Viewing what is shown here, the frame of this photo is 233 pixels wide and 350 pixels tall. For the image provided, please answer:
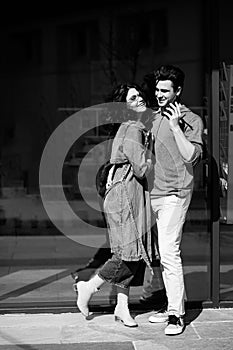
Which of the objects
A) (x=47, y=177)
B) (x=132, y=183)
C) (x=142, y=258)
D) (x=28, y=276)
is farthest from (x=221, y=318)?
(x=47, y=177)

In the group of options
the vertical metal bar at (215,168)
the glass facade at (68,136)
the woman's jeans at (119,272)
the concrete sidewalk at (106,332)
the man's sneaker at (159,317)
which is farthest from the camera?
the glass facade at (68,136)

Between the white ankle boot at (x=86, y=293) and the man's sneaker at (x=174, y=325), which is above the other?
the white ankle boot at (x=86, y=293)

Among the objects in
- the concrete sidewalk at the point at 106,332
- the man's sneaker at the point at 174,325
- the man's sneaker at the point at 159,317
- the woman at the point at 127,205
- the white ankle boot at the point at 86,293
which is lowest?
the concrete sidewalk at the point at 106,332

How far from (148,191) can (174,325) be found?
937mm

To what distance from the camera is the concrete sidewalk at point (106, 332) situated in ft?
14.9

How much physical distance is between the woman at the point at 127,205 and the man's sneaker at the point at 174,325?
0.28 meters

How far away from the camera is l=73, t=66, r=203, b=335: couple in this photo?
15.6ft

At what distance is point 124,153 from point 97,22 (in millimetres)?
6502

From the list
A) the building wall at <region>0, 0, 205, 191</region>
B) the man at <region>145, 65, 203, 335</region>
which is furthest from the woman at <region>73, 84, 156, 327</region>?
the building wall at <region>0, 0, 205, 191</region>

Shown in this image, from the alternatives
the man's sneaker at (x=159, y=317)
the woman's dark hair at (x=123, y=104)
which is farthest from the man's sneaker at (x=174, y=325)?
the woman's dark hair at (x=123, y=104)

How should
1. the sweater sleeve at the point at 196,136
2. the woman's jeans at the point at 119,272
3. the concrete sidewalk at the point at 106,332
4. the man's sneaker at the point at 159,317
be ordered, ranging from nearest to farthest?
1. the concrete sidewalk at the point at 106,332
2. the sweater sleeve at the point at 196,136
3. the woman's jeans at the point at 119,272
4. the man's sneaker at the point at 159,317

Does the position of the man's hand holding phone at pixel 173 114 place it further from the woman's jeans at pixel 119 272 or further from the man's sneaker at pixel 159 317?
the man's sneaker at pixel 159 317

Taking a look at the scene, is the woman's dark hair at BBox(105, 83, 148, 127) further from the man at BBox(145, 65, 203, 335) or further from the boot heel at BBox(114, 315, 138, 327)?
the boot heel at BBox(114, 315, 138, 327)

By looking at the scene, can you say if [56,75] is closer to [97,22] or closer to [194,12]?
[97,22]
